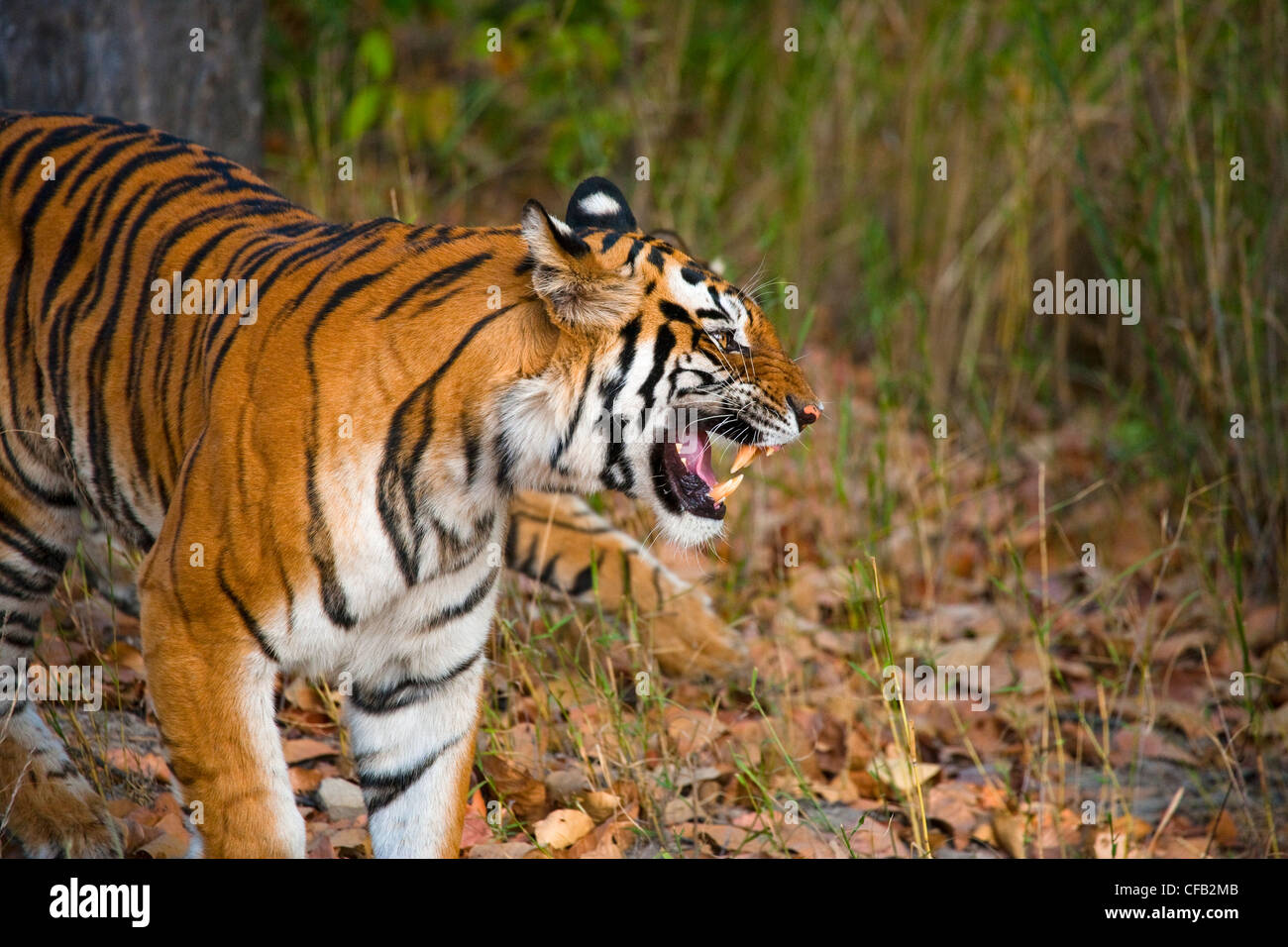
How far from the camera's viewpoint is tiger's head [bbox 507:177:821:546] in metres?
2.38

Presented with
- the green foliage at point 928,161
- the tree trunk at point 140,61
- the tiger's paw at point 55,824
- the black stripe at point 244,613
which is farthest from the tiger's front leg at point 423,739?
the tree trunk at point 140,61

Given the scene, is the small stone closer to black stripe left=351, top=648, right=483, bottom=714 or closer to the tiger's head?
black stripe left=351, top=648, right=483, bottom=714

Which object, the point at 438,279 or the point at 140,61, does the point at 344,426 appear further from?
the point at 140,61

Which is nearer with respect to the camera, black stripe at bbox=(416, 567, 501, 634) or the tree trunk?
black stripe at bbox=(416, 567, 501, 634)

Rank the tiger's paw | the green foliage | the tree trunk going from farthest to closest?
the green foliage, the tree trunk, the tiger's paw

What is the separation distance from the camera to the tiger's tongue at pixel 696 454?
2.56 metres

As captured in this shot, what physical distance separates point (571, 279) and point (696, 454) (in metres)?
0.45

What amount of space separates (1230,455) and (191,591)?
11.2 feet

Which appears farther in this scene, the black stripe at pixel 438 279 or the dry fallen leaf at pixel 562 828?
the dry fallen leaf at pixel 562 828

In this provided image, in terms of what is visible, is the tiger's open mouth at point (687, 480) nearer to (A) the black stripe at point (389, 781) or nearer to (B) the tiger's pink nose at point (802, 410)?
(B) the tiger's pink nose at point (802, 410)

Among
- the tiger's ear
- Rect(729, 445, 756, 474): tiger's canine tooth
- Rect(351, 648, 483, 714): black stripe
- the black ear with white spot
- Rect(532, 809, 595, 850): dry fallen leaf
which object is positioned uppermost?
the black ear with white spot

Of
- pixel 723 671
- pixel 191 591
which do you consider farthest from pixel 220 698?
pixel 723 671

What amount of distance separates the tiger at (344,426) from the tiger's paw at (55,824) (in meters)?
0.03

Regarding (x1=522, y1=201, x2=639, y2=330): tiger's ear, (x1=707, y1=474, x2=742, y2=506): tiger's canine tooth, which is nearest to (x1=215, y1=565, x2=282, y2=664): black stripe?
(x1=522, y1=201, x2=639, y2=330): tiger's ear
